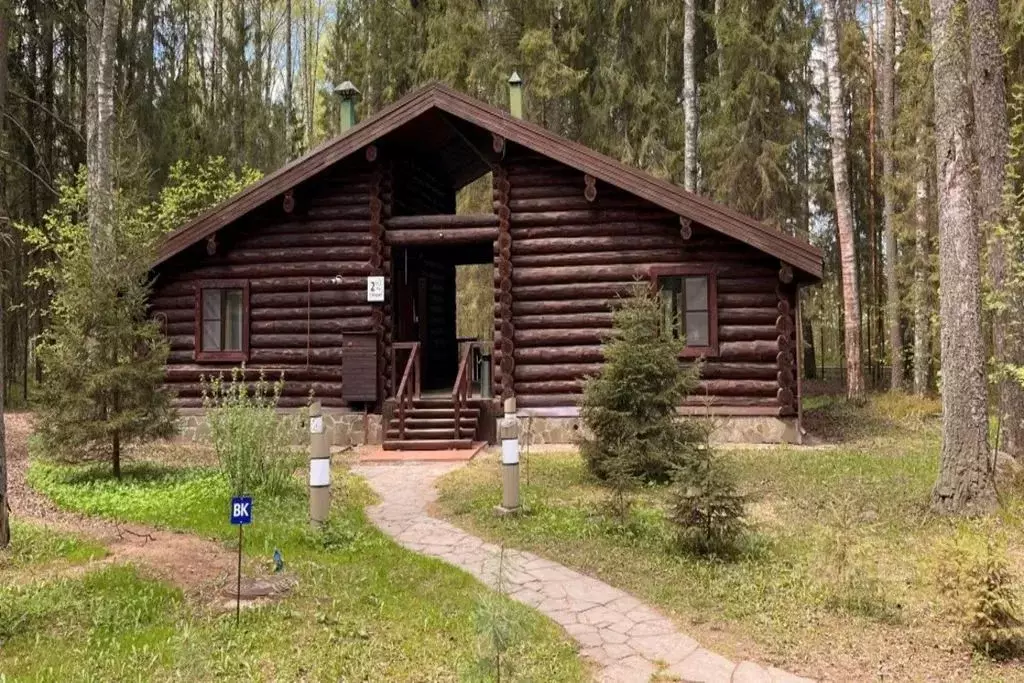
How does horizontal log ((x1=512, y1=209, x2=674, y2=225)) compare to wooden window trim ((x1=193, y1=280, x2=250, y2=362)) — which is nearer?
horizontal log ((x1=512, y1=209, x2=674, y2=225))

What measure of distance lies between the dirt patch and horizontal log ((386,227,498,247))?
7.78m

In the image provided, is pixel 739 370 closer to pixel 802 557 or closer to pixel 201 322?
pixel 802 557

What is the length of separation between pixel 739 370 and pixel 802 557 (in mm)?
7403

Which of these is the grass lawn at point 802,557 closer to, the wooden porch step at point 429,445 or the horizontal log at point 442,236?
A: the wooden porch step at point 429,445

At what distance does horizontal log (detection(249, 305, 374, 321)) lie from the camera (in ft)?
48.8

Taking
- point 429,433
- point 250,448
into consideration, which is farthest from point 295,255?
point 250,448

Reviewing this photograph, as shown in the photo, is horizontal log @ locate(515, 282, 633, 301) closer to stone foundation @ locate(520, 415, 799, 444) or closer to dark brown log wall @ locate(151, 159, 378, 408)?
stone foundation @ locate(520, 415, 799, 444)

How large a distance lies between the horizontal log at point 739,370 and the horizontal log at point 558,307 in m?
2.26

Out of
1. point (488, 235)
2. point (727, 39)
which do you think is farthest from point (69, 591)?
point (727, 39)

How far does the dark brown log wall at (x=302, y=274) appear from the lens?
14914 millimetres

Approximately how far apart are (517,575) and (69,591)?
11.5 ft

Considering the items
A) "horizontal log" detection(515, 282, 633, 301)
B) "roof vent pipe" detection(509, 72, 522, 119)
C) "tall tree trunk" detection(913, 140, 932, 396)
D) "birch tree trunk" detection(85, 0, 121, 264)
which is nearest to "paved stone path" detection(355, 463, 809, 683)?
"horizontal log" detection(515, 282, 633, 301)

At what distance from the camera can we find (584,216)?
1443 centimetres

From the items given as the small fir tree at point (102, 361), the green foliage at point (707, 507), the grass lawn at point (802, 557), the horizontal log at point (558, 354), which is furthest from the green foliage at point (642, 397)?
the small fir tree at point (102, 361)
